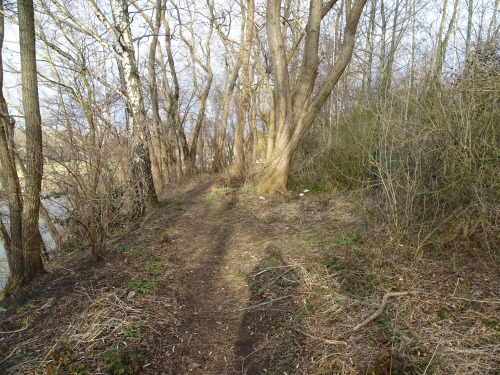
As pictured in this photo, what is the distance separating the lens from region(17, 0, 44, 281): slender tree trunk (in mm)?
3664

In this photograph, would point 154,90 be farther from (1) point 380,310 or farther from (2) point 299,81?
(1) point 380,310

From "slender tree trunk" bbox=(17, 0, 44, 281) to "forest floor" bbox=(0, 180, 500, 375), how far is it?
0.80 metres

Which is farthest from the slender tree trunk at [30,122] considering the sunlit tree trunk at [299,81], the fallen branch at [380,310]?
the sunlit tree trunk at [299,81]

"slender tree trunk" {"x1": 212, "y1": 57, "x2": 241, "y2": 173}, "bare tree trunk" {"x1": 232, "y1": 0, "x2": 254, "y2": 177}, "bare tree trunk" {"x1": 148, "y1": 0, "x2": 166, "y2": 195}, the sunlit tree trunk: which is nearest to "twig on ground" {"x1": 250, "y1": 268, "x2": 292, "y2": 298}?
the sunlit tree trunk

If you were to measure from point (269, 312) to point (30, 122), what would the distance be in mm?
3560

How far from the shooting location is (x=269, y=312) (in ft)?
10.2

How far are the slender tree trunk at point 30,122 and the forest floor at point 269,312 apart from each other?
31.6 inches

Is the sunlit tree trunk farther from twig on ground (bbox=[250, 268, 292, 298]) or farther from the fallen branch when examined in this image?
the fallen branch

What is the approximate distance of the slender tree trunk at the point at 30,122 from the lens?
3.66 m

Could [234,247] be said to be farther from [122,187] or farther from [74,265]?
[74,265]

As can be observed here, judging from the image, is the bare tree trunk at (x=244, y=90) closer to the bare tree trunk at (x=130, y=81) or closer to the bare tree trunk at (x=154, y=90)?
the bare tree trunk at (x=154, y=90)

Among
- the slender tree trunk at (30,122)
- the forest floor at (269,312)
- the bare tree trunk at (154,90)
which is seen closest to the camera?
the forest floor at (269,312)

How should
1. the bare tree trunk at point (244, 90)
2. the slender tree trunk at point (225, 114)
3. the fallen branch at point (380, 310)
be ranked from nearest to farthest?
the fallen branch at point (380, 310) < the bare tree trunk at point (244, 90) < the slender tree trunk at point (225, 114)

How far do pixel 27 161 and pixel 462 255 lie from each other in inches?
202
